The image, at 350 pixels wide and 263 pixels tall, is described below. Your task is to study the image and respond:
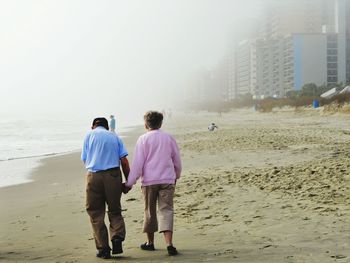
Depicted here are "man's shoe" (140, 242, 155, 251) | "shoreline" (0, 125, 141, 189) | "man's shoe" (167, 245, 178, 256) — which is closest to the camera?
"man's shoe" (167, 245, 178, 256)

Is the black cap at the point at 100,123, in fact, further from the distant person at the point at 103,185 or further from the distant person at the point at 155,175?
the distant person at the point at 155,175

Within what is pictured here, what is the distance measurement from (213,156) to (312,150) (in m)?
3.15

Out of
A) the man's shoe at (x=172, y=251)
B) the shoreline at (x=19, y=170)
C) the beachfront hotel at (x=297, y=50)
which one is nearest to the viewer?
the man's shoe at (x=172, y=251)

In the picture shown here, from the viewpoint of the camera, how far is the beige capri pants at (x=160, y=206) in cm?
524

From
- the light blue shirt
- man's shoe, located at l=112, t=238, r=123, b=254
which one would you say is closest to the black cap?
the light blue shirt

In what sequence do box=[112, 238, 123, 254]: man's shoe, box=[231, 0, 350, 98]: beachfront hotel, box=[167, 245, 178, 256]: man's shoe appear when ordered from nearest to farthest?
box=[167, 245, 178, 256]: man's shoe < box=[112, 238, 123, 254]: man's shoe < box=[231, 0, 350, 98]: beachfront hotel

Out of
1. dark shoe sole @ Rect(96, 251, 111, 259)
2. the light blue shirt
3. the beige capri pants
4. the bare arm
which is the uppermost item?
the light blue shirt

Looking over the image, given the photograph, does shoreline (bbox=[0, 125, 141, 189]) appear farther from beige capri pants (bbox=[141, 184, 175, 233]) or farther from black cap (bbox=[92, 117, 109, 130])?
beige capri pants (bbox=[141, 184, 175, 233])

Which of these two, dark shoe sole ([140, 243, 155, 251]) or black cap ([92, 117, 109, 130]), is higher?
black cap ([92, 117, 109, 130])

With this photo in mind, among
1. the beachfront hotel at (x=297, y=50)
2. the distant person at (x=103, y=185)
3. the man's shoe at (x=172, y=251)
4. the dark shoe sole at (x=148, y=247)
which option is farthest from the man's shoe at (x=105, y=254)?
the beachfront hotel at (x=297, y=50)

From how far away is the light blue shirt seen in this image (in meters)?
5.16

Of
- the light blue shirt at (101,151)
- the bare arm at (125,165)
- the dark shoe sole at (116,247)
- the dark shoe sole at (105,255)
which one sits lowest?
the dark shoe sole at (105,255)

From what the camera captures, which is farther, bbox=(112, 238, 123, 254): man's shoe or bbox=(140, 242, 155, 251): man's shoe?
bbox=(140, 242, 155, 251): man's shoe

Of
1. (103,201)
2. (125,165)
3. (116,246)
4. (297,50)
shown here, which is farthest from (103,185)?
(297,50)
